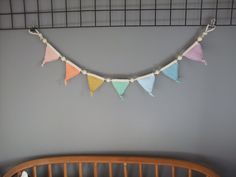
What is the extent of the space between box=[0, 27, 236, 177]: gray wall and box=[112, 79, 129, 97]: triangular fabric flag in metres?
0.04

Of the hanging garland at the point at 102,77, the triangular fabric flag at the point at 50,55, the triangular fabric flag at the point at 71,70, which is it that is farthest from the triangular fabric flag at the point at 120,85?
the triangular fabric flag at the point at 50,55

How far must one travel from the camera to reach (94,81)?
65.6 inches

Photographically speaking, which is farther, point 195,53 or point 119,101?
point 119,101

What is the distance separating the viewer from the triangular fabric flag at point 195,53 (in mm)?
1569

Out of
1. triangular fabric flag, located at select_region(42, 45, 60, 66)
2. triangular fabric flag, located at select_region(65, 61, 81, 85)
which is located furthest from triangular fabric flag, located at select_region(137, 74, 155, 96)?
triangular fabric flag, located at select_region(42, 45, 60, 66)

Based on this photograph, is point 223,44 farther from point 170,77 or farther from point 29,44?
point 29,44

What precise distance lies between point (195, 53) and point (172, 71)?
0.54 ft

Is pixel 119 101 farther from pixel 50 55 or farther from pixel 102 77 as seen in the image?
pixel 50 55

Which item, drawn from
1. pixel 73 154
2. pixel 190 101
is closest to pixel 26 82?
pixel 73 154

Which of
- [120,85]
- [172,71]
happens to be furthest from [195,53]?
[120,85]

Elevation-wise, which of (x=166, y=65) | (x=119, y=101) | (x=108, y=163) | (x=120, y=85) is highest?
(x=166, y=65)

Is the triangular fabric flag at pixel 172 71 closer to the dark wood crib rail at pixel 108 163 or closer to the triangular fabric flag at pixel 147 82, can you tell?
the triangular fabric flag at pixel 147 82

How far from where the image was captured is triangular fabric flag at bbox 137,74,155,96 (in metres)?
1.63

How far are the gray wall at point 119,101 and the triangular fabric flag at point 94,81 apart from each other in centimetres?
4
